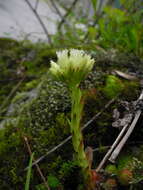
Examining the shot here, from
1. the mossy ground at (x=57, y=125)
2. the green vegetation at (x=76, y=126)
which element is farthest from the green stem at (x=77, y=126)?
the mossy ground at (x=57, y=125)

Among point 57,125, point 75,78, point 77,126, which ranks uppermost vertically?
point 75,78

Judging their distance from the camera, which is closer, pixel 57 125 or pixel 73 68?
pixel 73 68

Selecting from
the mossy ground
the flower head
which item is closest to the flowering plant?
the flower head

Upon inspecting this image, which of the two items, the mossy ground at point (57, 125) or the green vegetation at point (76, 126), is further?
the mossy ground at point (57, 125)

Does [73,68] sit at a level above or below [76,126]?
above

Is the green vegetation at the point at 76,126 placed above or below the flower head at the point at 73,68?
below

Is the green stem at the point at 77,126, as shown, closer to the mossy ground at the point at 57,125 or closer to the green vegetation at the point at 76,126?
the green vegetation at the point at 76,126

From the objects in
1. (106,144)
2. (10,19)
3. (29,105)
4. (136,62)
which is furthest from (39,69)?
(10,19)

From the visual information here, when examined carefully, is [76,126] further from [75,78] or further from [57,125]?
[57,125]

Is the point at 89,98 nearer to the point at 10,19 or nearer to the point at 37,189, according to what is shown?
the point at 37,189

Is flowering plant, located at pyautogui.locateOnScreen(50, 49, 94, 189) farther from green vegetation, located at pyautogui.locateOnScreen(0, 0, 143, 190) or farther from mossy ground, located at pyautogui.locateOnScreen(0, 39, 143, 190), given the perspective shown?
mossy ground, located at pyautogui.locateOnScreen(0, 39, 143, 190)

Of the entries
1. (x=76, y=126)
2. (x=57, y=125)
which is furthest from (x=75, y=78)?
(x=57, y=125)
